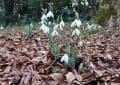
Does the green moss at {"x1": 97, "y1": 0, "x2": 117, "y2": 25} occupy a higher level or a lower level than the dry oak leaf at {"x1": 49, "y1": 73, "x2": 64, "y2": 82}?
lower

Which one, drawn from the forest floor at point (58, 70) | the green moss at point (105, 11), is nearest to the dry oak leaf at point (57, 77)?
the forest floor at point (58, 70)

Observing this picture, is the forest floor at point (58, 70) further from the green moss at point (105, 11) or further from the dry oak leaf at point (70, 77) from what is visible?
the green moss at point (105, 11)

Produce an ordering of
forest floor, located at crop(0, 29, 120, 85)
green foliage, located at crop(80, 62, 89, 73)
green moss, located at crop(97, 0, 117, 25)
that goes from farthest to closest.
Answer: green moss, located at crop(97, 0, 117, 25) < green foliage, located at crop(80, 62, 89, 73) < forest floor, located at crop(0, 29, 120, 85)

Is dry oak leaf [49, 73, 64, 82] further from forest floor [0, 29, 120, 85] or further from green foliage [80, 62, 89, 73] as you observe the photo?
green foliage [80, 62, 89, 73]

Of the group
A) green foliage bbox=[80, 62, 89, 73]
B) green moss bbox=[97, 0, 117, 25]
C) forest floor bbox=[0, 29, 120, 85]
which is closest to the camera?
forest floor bbox=[0, 29, 120, 85]

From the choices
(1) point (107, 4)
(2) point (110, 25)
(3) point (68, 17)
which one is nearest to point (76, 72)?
(2) point (110, 25)

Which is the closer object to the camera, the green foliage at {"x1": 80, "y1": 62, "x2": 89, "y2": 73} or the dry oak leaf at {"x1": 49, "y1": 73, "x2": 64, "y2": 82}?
the dry oak leaf at {"x1": 49, "y1": 73, "x2": 64, "y2": 82}

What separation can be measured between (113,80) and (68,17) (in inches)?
485

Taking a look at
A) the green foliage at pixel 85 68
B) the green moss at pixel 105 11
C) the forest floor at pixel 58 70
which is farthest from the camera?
the green moss at pixel 105 11

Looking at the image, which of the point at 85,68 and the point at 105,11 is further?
the point at 105,11

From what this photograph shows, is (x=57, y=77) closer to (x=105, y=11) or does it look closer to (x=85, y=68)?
(x=85, y=68)

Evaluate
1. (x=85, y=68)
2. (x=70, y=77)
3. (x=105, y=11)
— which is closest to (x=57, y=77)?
(x=70, y=77)

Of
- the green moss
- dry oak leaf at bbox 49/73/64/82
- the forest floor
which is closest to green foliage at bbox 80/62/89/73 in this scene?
the forest floor

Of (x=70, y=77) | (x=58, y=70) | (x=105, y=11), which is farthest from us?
(x=105, y=11)
